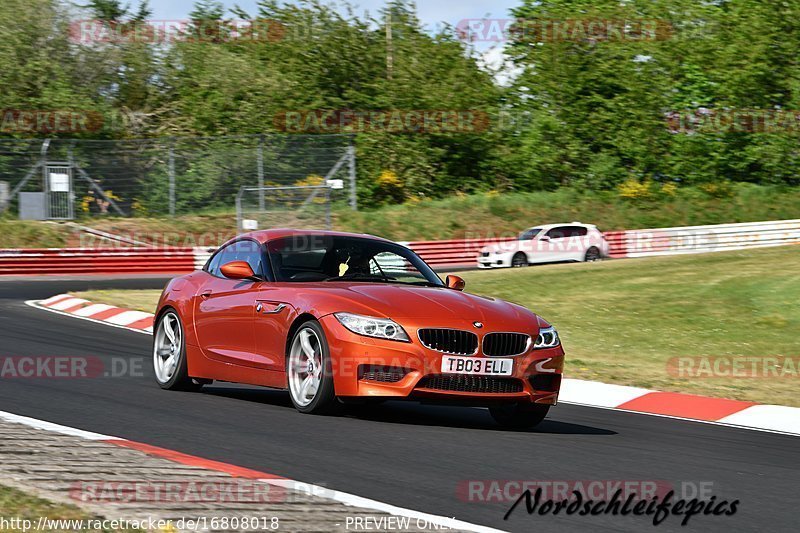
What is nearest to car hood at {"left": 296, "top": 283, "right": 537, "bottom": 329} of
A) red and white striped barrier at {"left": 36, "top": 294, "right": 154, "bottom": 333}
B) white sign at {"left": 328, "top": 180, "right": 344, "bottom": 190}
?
red and white striped barrier at {"left": 36, "top": 294, "right": 154, "bottom": 333}

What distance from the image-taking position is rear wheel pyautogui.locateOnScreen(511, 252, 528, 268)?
114 ft

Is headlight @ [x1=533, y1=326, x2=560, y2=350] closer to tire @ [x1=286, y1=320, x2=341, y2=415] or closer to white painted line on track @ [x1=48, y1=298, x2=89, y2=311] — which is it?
tire @ [x1=286, y1=320, x2=341, y2=415]

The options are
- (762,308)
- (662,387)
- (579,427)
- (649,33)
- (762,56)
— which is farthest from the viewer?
(649,33)

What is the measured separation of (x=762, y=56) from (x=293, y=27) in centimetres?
2044

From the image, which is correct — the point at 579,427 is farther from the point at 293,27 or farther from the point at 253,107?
the point at 293,27

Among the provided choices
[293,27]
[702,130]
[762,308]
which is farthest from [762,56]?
[762,308]

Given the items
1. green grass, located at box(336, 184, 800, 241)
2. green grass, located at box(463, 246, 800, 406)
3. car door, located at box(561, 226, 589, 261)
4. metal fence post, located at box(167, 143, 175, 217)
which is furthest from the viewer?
green grass, located at box(336, 184, 800, 241)

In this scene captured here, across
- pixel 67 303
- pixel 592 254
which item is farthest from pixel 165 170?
pixel 67 303

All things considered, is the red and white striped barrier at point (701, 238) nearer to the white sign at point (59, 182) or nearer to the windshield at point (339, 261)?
the white sign at point (59, 182)

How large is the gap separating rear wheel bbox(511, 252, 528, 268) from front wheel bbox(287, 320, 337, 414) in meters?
26.1

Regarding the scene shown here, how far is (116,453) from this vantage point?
6.11 meters

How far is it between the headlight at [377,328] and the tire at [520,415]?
4.09ft

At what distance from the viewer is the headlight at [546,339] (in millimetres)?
8688

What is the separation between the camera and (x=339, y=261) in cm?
952
